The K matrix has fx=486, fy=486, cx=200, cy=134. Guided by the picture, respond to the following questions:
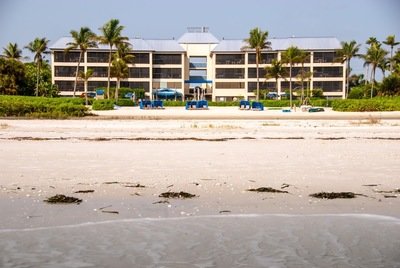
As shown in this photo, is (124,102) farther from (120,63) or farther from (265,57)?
(265,57)

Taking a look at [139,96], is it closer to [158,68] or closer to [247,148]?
[158,68]

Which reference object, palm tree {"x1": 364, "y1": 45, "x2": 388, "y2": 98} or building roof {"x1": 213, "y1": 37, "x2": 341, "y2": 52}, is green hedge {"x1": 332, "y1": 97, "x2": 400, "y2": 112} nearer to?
palm tree {"x1": 364, "y1": 45, "x2": 388, "y2": 98}

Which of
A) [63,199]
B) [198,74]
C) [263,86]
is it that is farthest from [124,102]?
[63,199]

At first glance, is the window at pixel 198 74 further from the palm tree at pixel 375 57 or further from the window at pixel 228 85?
the palm tree at pixel 375 57

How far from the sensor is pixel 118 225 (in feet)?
20.6

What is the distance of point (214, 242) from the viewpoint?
5.61m

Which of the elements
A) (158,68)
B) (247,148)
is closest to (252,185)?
(247,148)

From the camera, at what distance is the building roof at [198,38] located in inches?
3994

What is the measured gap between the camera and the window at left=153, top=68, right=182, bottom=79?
9531cm

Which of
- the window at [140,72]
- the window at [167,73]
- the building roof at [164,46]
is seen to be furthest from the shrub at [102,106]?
the building roof at [164,46]

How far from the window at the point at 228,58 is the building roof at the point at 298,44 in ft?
3.42

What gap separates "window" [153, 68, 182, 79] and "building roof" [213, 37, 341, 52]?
27.6 feet

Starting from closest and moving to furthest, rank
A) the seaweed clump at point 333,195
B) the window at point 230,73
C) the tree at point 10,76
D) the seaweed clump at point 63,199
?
1. the seaweed clump at point 63,199
2. the seaweed clump at point 333,195
3. the tree at point 10,76
4. the window at point 230,73

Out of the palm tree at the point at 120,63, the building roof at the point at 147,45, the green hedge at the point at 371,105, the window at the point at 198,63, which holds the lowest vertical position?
the green hedge at the point at 371,105
